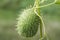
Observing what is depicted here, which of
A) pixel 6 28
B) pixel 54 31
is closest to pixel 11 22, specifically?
pixel 6 28

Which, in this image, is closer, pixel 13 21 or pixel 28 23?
pixel 28 23

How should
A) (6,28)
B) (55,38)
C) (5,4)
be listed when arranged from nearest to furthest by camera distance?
(55,38) → (6,28) → (5,4)

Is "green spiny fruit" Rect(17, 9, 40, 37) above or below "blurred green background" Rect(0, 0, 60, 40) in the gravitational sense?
below

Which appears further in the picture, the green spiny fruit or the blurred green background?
the blurred green background

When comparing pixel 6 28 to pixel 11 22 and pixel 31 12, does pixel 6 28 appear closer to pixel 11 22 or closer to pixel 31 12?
pixel 11 22

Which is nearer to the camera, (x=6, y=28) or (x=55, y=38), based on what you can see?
(x=55, y=38)

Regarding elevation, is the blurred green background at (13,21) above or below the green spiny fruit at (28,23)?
above

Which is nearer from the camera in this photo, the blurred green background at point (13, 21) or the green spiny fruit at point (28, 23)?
the green spiny fruit at point (28, 23)

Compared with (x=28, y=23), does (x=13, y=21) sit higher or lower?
higher
